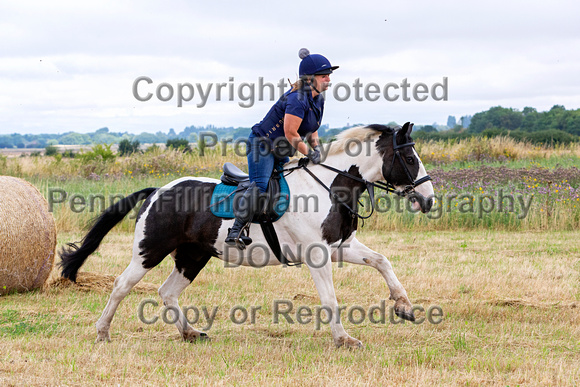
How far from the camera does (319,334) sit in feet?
21.8

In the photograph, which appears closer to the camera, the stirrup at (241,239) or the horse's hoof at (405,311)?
the horse's hoof at (405,311)

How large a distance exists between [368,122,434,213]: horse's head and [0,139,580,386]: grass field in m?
1.42

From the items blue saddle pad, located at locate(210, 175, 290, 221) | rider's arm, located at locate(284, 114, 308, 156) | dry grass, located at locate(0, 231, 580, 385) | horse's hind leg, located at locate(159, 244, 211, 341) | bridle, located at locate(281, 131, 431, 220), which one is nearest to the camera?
dry grass, located at locate(0, 231, 580, 385)

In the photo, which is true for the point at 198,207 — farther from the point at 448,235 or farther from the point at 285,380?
the point at 448,235

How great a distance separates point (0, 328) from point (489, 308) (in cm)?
556

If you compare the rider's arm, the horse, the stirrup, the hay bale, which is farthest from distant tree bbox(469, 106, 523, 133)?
the stirrup

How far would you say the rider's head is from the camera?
589cm

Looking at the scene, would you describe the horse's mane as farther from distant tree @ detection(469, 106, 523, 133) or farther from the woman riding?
distant tree @ detection(469, 106, 523, 133)

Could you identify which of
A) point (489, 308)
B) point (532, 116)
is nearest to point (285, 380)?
point (489, 308)

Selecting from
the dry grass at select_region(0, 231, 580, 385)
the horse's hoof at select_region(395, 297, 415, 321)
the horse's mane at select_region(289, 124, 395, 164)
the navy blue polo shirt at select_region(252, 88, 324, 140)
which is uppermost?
the navy blue polo shirt at select_region(252, 88, 324, 140)

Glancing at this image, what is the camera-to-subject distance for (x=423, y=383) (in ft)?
15.6

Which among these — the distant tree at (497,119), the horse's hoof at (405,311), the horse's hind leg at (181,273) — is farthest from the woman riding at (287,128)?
the distant tree at (497,119)

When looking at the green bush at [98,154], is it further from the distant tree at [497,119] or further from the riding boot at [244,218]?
the distant tree at [497,119]

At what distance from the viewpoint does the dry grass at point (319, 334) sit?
5.01 m
